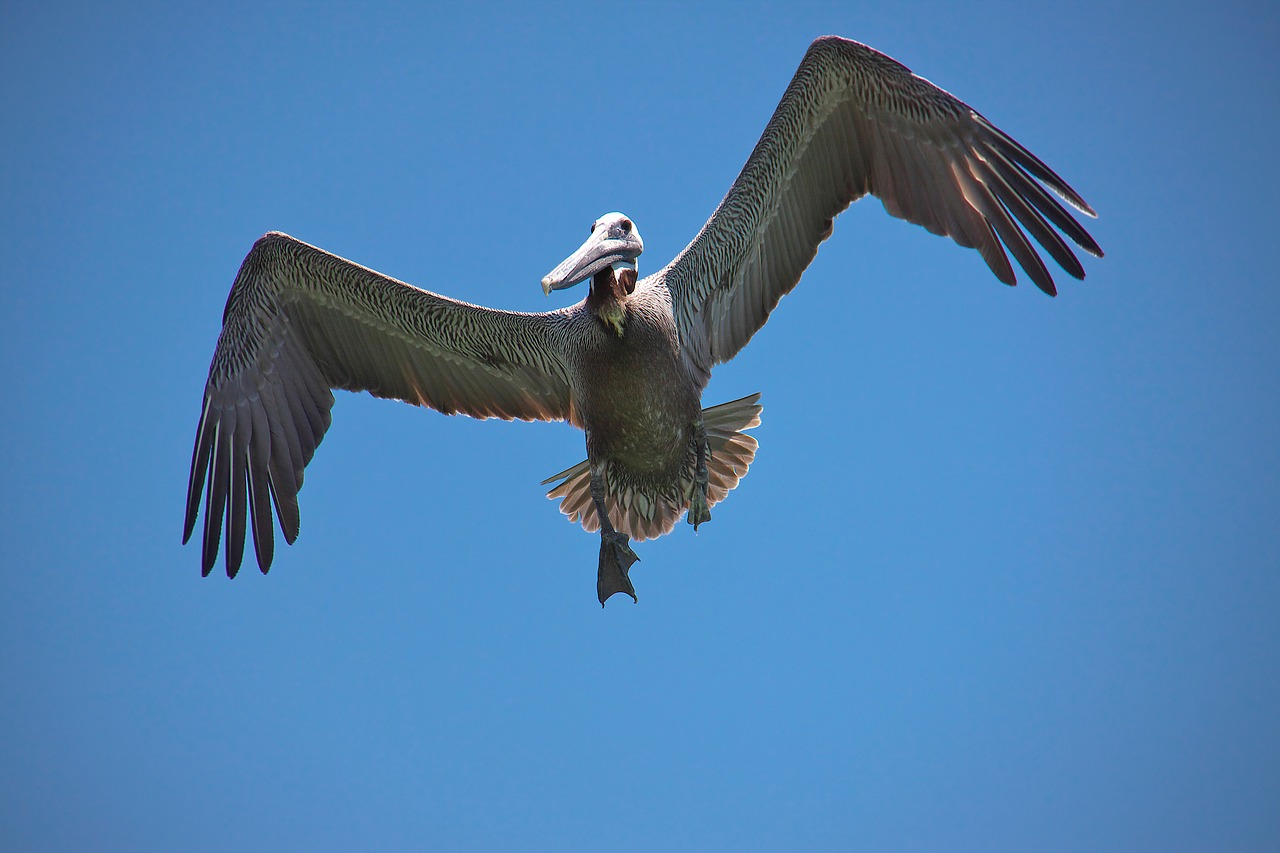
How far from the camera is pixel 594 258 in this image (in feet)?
20.7

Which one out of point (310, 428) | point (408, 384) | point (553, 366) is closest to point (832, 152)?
point (553, 366)

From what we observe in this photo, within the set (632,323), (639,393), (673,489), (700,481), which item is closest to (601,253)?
(632,323)

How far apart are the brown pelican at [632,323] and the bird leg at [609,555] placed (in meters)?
0.01

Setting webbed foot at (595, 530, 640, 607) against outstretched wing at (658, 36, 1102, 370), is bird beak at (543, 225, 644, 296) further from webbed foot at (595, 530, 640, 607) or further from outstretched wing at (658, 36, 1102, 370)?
webbed foot at (595, 530, 640, 607)

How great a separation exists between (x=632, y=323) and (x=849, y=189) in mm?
1779

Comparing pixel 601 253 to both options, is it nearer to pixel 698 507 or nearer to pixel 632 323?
pixel 632 323

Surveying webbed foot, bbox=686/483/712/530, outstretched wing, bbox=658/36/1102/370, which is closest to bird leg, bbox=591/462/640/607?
webbed foot, bbox=686/483/712/530

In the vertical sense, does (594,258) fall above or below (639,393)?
above

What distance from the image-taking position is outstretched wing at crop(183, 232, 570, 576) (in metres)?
7.46

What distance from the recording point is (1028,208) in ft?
20.8

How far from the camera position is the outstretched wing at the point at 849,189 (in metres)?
6.40

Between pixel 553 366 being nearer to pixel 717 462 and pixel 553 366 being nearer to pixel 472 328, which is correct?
pixel 472 328

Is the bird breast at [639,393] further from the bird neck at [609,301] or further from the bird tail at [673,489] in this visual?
the bird tail at [673,489]

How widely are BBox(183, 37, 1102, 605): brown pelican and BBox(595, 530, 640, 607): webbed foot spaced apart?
0.04ft
